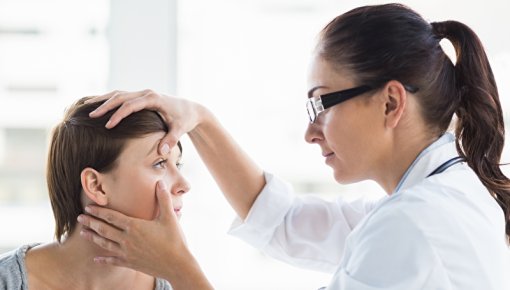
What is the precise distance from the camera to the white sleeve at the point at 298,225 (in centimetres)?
188

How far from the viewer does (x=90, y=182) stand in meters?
1.65

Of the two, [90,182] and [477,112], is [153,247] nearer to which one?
[90,182]

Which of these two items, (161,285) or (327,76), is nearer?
(327,76)

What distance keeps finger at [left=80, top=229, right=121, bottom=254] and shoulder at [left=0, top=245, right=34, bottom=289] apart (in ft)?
0.52

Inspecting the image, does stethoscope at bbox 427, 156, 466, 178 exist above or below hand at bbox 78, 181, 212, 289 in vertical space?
above

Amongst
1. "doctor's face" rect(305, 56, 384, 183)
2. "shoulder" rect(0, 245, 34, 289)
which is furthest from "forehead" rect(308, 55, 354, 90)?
"shoulder" rect(0, 245, 34, 289)

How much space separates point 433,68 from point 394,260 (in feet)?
1.40

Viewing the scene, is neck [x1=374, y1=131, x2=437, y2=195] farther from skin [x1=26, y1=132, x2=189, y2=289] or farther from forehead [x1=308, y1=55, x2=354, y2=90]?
skin [x1=26, y1=132, x2=189, y2=289]

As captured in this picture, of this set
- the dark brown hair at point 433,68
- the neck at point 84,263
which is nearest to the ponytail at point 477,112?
the dark brown hair at point 433,68

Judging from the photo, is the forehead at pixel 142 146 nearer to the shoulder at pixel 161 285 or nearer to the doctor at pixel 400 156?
the doctor at pixel 400 156

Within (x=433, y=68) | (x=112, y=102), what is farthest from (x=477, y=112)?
(x=112, y=102)

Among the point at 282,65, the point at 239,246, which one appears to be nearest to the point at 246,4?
the point at 282,65

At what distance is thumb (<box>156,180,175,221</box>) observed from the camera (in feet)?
5.08

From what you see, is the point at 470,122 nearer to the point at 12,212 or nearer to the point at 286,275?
the point at 286,275
